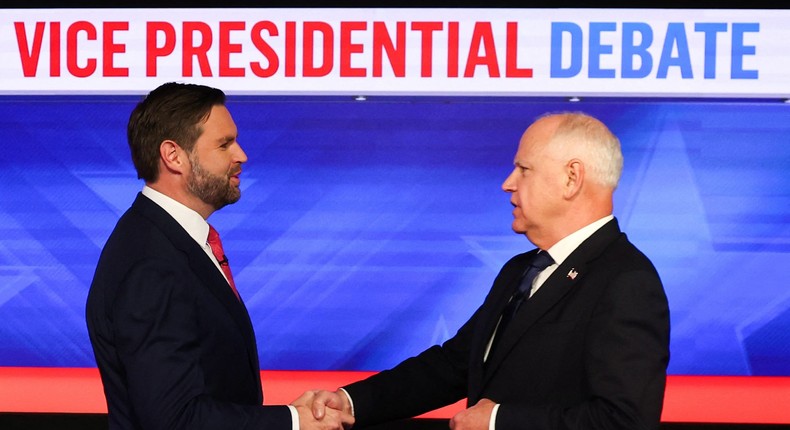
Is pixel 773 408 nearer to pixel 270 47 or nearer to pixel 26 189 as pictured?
pixel 270 47

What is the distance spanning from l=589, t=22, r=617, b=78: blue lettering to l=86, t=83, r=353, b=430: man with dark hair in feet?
7.32

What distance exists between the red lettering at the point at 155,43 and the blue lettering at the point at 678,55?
2037mm

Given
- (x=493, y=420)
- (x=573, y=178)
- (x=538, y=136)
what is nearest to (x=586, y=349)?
(x=493, y=420)

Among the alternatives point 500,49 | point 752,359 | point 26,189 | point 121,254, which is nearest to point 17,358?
point 26,189

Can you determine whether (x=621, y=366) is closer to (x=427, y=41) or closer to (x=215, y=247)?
(x=215, y=247)

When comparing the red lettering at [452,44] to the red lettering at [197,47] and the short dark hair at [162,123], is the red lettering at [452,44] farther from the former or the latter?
the short dark hair at [162,123]

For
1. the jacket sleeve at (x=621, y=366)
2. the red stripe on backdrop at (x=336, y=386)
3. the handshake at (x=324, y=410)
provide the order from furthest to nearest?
1. the red stripe on backdrop at (x=336, y=386)
2. the handshake at (x=324, y=410)
3. the jacket sleeve at (x=621, y=366)

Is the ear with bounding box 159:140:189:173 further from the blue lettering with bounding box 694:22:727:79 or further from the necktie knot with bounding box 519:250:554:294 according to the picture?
the blue lettering with bounding box 694:22:727:79

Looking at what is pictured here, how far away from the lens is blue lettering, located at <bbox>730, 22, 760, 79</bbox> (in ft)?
13.8

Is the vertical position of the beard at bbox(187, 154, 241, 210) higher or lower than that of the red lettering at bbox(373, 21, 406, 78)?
lower

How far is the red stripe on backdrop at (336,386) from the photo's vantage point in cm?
413

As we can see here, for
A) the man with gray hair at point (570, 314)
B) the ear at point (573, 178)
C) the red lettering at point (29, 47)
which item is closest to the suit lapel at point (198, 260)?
the man with gray hair at point (570, 314)

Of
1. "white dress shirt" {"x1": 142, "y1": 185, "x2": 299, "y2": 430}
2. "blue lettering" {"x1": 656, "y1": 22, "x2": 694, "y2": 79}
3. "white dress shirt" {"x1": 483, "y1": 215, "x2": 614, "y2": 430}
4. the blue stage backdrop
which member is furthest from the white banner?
"white dress shirt" {"x1": 483, "y1": 215, "x2": 614, "y2": 430}

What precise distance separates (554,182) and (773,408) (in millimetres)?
2524
